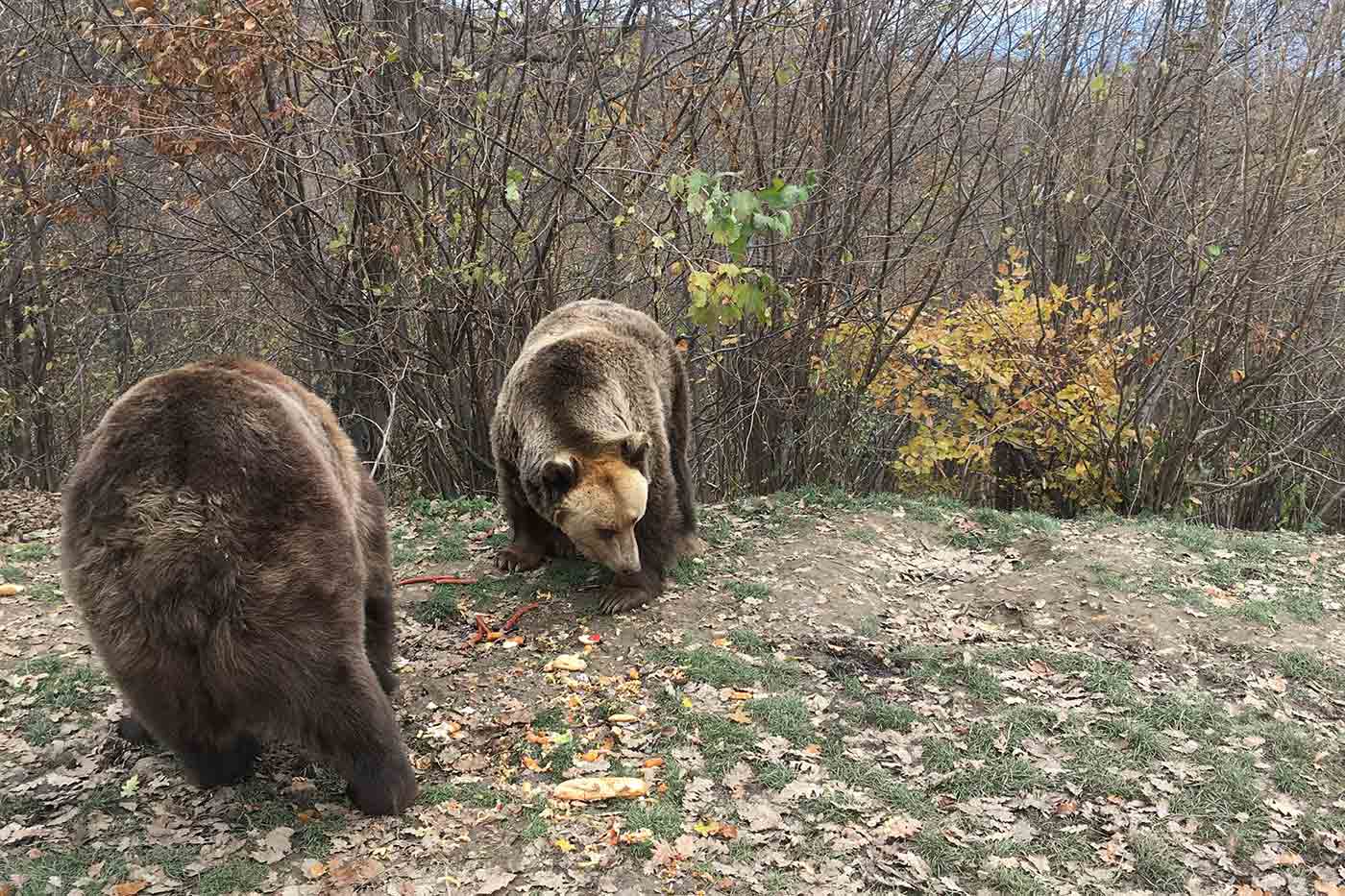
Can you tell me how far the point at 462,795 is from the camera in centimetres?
430

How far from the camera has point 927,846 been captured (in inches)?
159

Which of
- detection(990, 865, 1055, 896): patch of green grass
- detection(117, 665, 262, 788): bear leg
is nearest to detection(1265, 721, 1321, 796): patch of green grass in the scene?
detection(990, 865, 1055, 896): patch of green grass

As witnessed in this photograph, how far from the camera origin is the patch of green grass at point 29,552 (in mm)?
7145

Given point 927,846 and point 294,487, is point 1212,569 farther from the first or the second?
point 294,487

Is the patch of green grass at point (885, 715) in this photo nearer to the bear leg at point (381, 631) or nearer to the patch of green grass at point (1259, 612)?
the bear leg at point (381, 631)

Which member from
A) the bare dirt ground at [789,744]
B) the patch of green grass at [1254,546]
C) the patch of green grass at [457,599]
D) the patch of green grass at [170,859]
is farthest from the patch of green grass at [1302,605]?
the patch of green grass at [170,859]

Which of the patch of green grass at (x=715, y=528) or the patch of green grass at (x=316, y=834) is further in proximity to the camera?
the patch of green grass at (x=715, y=528)

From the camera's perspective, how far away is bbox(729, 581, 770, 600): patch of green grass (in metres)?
6.67

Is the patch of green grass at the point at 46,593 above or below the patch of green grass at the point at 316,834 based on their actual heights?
below

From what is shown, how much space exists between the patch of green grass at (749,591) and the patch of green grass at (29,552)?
5419mm

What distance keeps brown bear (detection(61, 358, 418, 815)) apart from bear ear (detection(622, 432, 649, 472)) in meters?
2.21

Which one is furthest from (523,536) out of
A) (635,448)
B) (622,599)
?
(635,448)

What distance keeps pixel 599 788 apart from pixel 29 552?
558 centimetres

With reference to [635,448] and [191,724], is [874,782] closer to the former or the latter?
[635,448]
